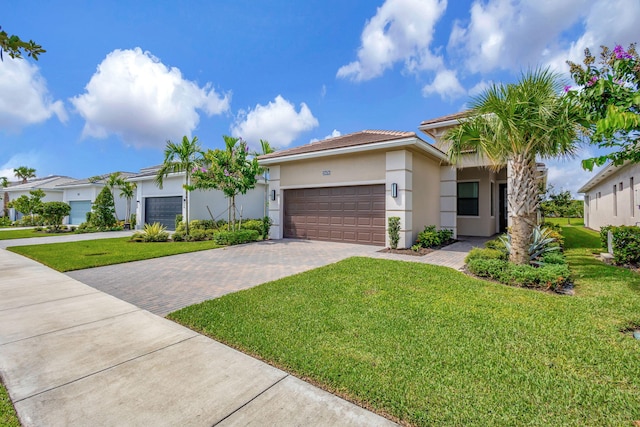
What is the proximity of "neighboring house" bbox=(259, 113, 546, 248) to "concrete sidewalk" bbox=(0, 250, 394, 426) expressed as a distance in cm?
857

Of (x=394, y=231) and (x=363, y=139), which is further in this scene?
(x=363, y=139)

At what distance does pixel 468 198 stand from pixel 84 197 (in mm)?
30955

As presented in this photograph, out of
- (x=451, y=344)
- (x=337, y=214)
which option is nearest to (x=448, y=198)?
(x=337, y=214)

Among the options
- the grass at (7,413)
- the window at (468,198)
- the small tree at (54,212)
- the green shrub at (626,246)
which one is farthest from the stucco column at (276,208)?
the small tree at (54,212)

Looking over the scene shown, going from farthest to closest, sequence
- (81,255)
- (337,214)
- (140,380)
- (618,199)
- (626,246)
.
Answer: (618,199), (337,214), (81,255), (626,246), (140,380)

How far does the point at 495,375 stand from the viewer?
2803 mm

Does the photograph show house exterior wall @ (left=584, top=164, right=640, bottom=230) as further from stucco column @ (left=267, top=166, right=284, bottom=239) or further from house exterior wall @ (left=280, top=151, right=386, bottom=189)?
stucco column @ (left=267, top=166, right=284, bottom=239)

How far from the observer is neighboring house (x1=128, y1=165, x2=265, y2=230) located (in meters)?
18.9

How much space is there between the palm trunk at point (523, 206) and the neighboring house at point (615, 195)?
6556 millimetres

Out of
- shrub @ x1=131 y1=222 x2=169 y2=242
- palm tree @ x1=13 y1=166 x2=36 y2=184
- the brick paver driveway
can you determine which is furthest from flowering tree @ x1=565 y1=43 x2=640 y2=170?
palm tree @ x1=13 y1=166 x2=36 y2=184

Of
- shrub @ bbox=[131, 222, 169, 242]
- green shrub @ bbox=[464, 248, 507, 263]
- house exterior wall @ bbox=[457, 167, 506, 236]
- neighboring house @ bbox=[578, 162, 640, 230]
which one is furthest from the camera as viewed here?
shrub @ bbox=[131, 222, 169, 242]

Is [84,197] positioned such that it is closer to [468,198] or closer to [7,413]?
[7,413]

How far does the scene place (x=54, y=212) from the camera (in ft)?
64.2

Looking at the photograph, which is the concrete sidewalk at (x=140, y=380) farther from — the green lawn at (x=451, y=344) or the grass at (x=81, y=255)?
the grass at (x=81, y=255)
